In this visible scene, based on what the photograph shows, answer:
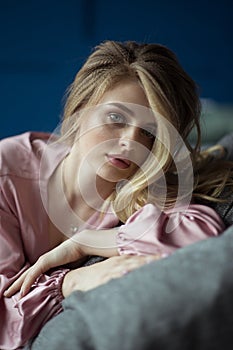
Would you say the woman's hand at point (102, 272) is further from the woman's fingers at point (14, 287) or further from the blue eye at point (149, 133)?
the blue eye at point (149, 133)

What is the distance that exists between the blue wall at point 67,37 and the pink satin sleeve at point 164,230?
5.48 feet

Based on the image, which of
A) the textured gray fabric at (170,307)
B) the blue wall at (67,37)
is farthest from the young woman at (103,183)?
the blue wall at (67,37)

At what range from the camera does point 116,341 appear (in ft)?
2.41

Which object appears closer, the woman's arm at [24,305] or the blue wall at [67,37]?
the woman's arm at [24,305]

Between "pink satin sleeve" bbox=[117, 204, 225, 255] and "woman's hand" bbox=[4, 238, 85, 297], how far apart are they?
0.11m

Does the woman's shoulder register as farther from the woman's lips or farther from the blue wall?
the blue wall

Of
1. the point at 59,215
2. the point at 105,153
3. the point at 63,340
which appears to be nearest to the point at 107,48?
the point at 105,153

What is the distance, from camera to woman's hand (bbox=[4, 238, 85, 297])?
1045 millimetres

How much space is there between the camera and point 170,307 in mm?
739

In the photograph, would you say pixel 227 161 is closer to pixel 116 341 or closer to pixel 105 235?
pixel 105 235

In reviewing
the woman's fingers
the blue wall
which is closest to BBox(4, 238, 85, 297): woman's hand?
the woman's fingers

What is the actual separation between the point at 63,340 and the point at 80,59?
1914 millimetres

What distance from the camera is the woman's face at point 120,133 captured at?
1.11m

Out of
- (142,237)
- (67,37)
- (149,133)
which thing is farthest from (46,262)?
(67,37)
